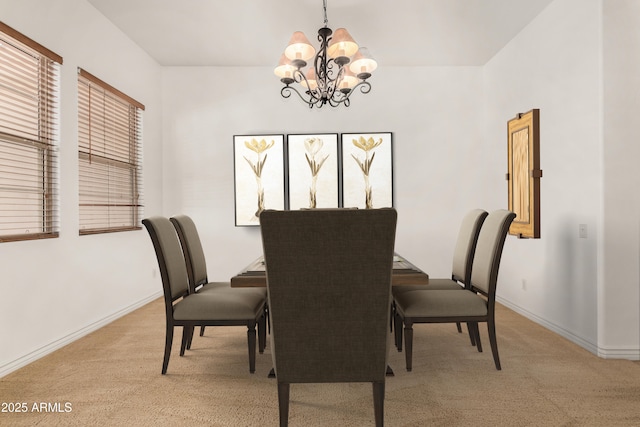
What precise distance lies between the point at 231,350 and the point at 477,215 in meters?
2.06

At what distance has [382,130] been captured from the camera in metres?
4.77

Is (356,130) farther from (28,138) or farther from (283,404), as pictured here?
(283,404)

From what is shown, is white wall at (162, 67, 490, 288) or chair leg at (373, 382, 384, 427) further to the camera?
white wall at (162, 67, 490, 288)

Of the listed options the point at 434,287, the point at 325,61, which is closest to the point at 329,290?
the point at 434,287

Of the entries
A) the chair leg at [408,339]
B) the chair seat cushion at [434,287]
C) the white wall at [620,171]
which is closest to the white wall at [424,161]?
the white wall at [620,171]

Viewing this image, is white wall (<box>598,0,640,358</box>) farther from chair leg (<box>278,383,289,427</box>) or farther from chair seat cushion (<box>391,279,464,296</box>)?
chair leg (<box>278,383,289,427</box>)

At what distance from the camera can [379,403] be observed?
5.43ft

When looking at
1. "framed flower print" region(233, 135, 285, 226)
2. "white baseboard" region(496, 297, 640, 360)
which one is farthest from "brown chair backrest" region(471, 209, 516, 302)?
"framed flower print" region(233, 135, 285, 226)

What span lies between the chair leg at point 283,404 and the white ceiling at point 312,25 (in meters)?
3.00

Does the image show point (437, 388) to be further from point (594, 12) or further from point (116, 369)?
point (594, 12)

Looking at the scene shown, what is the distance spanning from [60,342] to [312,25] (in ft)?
11.3

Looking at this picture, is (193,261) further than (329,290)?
Yes

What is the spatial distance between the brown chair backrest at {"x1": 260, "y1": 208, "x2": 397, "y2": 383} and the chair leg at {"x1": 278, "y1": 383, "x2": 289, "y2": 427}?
3cm

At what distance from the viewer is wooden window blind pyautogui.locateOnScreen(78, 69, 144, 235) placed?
3338mm
